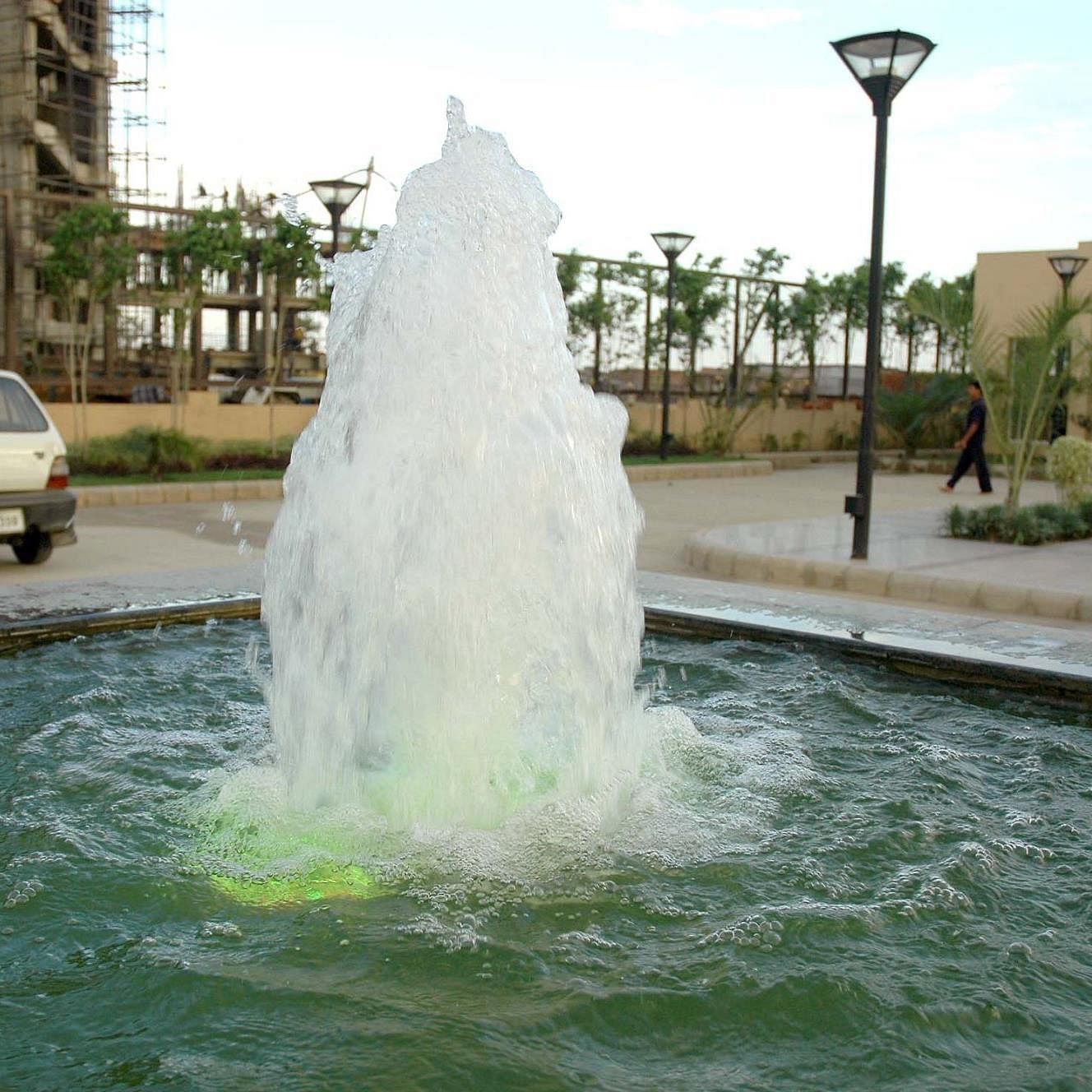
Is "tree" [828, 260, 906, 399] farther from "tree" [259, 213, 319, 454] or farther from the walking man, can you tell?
"tree" [259, 213, 319, 454]

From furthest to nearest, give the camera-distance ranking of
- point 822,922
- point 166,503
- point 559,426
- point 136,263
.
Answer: point 136,263 → point 166,503 → point 559,426 → point 822,922

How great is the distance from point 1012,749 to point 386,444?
2.73m

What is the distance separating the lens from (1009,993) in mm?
3342

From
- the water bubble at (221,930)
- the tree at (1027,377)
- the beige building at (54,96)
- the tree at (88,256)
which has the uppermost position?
the beige building at (54,96)

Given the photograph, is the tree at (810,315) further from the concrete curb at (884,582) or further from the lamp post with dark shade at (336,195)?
the concrete curb at (884,582)

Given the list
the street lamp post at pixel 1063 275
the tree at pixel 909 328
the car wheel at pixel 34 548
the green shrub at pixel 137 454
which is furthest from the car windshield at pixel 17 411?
the tree at pixel 909 328

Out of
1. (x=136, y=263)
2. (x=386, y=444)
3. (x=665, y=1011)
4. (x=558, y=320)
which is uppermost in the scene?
(x=136, y=263)

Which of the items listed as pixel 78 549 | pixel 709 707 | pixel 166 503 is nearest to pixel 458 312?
pixel 709 707

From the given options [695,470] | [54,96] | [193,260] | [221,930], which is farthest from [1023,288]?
[54,96]

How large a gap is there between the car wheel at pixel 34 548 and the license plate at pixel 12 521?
1.13 ft

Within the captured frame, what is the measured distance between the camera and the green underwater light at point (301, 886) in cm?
380

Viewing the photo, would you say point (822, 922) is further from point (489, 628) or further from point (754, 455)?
point (754, 455)

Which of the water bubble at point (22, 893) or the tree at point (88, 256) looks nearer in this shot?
the water bubble at point (22, 893)

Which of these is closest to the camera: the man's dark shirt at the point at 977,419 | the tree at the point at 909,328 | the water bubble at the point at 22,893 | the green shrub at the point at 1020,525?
the water bubble at the point at 22,893
